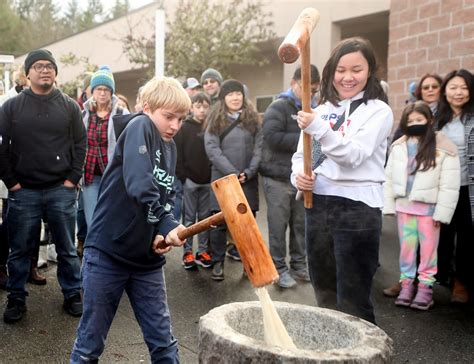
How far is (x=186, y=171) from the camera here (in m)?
5.90

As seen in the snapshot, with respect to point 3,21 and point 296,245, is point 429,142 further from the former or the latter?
point 3,21

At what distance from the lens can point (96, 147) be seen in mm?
5285

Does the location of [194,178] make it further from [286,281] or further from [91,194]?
[286,281]

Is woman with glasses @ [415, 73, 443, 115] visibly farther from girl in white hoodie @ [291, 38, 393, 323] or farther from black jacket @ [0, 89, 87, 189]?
black jacket @ [0, 89, 87, 189]

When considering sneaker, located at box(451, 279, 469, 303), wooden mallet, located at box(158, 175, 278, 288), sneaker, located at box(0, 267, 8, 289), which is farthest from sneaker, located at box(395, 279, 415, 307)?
sneaker, located at box(0, 267, 8, 289)

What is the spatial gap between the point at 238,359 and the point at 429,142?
3.43 m

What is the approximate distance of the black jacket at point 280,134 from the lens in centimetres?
521

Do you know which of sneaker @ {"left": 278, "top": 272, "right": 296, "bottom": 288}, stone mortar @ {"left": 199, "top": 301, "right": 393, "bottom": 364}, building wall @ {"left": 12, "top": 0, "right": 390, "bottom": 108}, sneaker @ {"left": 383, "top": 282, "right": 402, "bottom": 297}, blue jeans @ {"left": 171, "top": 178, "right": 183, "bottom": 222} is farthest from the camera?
building wall @ {"left": 12, "top": 0, "right": 390, "bottom": 108}

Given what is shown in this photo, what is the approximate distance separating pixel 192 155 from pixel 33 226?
2.06 metres

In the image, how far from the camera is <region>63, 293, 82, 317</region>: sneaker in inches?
170

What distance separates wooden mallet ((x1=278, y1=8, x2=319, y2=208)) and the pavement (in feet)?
5.21

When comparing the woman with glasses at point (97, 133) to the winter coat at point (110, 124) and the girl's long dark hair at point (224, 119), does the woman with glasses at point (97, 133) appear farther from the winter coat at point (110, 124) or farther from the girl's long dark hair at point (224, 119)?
the girl's long dark hair at point (224, 119)

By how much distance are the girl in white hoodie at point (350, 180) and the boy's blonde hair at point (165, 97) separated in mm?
566

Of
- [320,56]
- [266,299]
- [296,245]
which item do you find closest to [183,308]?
[296,245]
